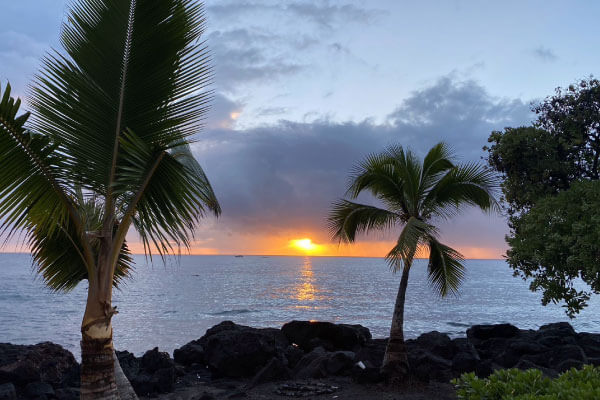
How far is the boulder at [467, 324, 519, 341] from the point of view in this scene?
84.3ft

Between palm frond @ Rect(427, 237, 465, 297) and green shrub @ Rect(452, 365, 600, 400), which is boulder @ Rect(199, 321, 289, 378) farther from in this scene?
green shrub @ Rect(452, 365, 600, 400)

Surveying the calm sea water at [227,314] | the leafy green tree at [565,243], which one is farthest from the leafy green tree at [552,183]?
the calm sea water at [227,314]

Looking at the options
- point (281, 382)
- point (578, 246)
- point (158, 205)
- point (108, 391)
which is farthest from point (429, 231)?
point (108, 391)

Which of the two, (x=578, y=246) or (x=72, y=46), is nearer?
(x=72, y=46)

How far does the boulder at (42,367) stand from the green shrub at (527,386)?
43.4 ft

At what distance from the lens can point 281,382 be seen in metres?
15.3

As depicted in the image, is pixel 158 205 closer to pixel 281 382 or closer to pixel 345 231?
pixel 345 231

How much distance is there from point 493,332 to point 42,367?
2118 cm

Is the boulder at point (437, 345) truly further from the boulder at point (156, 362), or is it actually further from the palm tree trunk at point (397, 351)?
the boulder at point (156, 362)

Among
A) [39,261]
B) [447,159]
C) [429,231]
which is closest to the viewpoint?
[39,261]

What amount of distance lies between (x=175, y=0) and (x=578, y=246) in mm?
12144

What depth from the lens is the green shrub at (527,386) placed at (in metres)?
5.61

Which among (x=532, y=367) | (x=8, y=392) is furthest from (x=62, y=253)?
(x=532, y=367)

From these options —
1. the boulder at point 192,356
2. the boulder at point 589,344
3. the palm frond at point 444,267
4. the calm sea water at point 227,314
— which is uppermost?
the palm frond at point 444,267
